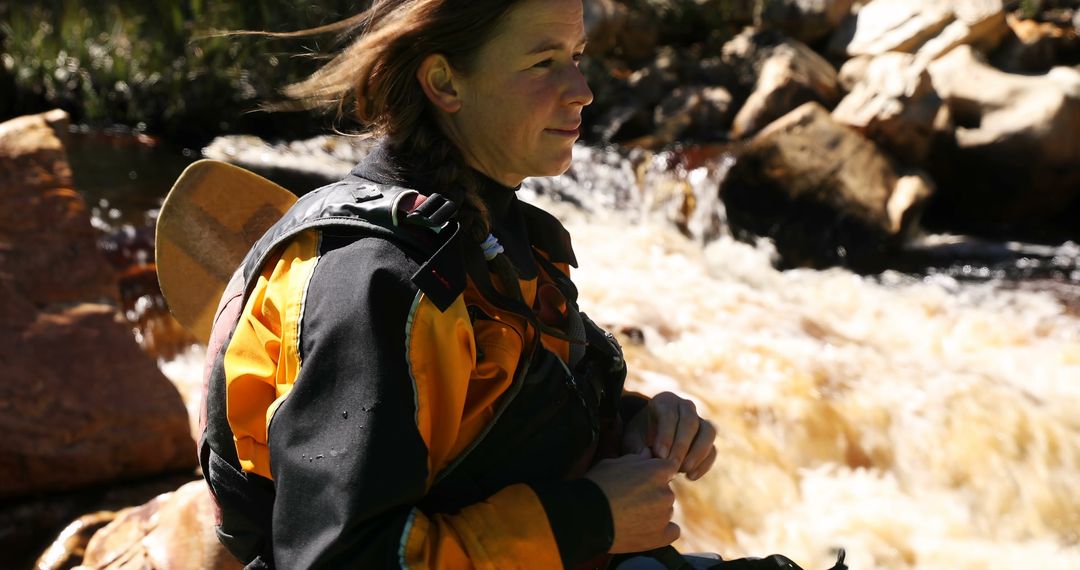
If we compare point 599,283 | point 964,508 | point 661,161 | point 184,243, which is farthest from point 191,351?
point 661,161

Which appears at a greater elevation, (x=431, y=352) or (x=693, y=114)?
(x=431, y=352)

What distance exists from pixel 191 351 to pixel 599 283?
236 centimetres

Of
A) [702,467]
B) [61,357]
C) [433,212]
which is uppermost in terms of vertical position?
[433,212]

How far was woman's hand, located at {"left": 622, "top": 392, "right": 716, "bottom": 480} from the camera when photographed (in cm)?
168

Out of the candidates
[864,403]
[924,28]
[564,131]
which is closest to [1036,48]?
[924,28]

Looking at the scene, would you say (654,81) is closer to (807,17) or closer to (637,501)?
(807,17)

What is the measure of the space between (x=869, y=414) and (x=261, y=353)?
3735 millimetres

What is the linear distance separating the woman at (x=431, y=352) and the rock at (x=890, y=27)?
9402mm

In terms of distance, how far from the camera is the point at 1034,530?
4105 millimetres

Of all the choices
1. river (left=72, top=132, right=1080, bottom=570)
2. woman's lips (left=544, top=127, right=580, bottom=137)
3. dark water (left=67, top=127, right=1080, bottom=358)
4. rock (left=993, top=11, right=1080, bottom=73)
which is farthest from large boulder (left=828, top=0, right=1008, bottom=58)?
woman's lips (left=544, top=127, right=580, bottom=137)

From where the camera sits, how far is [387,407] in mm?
1208

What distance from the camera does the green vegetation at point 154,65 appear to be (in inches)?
347

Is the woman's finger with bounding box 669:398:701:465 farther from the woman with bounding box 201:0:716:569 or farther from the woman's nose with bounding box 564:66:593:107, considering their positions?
the woman's nose with bounding box 564:66:593:107

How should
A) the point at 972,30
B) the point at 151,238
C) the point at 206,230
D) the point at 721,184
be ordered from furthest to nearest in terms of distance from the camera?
the point at 972,30
the point at 721,184
the point at 151,238
the point at 206,230
